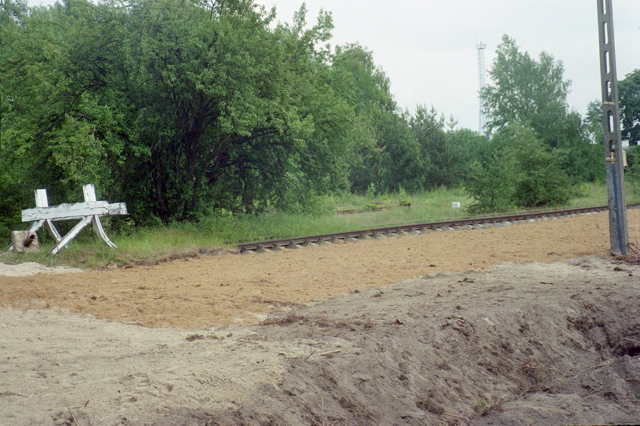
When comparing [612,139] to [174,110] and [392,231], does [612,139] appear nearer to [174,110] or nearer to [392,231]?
[392,231]

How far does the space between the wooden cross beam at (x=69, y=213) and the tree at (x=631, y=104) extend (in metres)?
61.4

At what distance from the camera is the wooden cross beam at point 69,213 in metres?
15.0

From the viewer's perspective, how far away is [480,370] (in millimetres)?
7152

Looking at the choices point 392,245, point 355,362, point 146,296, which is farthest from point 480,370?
point 392,245

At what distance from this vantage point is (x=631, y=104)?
213ft

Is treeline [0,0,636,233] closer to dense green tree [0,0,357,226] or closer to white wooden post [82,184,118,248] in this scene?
dense green tree [0,0,357,226]

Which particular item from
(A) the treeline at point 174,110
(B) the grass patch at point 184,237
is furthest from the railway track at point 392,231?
(A) the treeline at point 174,110

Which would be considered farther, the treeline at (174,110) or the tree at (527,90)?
the tree at (527,90)

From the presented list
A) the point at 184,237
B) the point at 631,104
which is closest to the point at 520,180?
the point at 184,237

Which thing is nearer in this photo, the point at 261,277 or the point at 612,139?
the point at 261,277

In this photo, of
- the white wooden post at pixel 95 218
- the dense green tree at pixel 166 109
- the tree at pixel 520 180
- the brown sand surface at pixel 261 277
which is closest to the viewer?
the brown sand surface at pixel 261 277

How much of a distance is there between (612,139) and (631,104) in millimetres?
58191

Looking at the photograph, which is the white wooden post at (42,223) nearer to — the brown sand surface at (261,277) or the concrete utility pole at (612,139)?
the brown sand surface at (261,277)

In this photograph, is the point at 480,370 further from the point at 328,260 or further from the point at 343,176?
the point at 343,176
